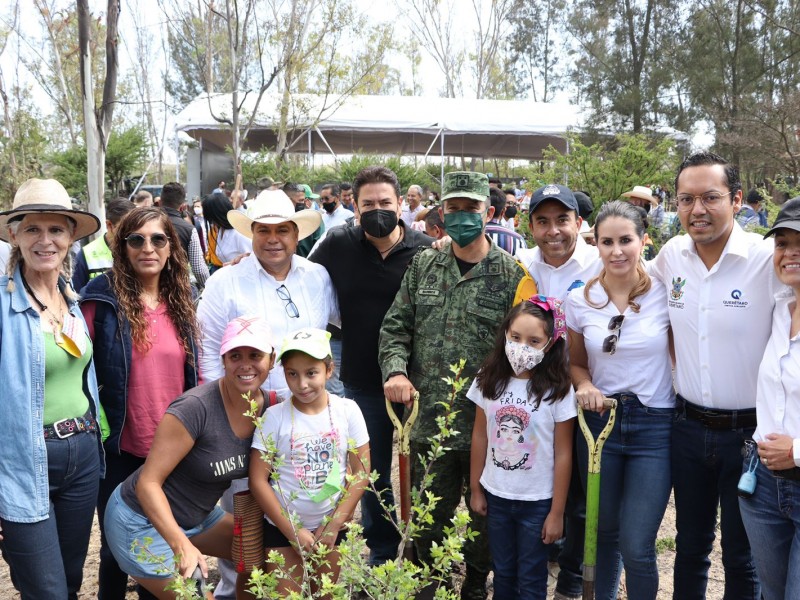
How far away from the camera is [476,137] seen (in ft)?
86.9

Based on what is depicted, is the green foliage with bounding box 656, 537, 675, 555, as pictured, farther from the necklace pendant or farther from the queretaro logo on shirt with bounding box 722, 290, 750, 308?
the necklace pendant

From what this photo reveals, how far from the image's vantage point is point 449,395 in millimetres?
3557

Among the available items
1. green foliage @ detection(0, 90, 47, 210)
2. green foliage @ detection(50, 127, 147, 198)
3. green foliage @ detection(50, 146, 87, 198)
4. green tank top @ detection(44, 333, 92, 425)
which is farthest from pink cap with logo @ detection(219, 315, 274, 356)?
green foliage @ detection(50, 146, 87, 198)

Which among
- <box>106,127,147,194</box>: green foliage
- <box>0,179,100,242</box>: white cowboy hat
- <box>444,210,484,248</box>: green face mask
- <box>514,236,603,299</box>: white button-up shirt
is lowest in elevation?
<box>514,236,603,299</box>: white button-up shirt

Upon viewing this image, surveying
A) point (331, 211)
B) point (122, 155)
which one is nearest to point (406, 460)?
point (331, 211)

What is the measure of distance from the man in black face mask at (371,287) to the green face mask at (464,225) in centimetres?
52

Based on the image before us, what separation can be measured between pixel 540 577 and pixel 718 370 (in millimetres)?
1299

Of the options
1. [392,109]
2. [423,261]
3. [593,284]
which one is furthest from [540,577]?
[392,109]

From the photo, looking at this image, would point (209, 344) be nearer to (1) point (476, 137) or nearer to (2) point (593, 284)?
(2) point (593, 284)

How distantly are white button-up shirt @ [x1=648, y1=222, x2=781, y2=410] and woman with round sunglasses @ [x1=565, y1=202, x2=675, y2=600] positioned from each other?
135 mm

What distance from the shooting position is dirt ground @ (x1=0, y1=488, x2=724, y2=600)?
423 centimetres

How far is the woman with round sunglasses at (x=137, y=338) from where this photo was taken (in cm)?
340

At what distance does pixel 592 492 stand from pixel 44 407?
2465 millimetres

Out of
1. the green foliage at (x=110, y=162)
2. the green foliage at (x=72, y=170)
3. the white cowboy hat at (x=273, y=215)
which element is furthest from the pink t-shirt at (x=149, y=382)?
the green foliage at (x=72, y=170)
